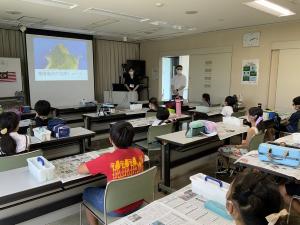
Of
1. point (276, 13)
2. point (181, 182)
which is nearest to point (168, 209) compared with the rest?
point (181, 182)

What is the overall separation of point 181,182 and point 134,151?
1.61 metres

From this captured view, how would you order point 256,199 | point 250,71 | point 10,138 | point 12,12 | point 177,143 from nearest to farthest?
point 256,199 → point 10,138 → point 177,143 → point 12,12 → point 250,71

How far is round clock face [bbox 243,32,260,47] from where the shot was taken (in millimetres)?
5613

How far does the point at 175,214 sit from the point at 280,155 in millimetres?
1235

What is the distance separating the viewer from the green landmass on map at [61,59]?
6356 millimetres

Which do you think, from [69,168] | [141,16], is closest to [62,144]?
[69,168]

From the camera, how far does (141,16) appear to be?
4.76 m

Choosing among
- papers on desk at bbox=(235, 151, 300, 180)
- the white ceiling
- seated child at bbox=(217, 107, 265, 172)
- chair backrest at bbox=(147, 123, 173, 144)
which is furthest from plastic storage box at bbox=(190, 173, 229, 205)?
the white ceiling

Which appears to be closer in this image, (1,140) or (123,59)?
(1,140)

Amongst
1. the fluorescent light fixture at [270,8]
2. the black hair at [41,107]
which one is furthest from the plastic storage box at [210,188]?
the fluorescent light fixture at [270,8]

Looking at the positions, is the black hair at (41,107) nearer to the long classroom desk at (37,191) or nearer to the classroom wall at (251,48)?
the long classroom desk at (37,191)

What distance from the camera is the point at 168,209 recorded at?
1.30 metres

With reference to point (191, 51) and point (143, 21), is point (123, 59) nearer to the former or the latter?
point (191, 51)

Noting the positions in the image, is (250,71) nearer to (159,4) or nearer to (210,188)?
(159,4)
